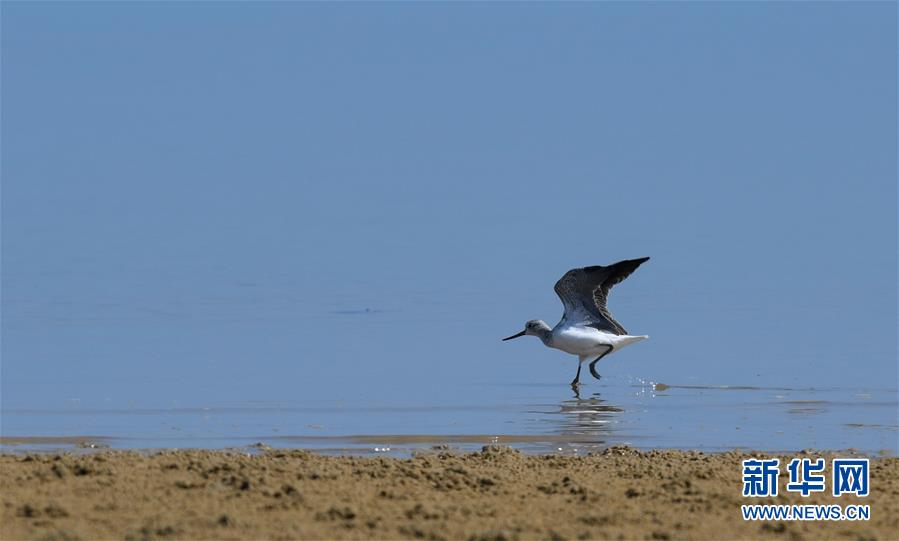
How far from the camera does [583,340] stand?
1538 cm

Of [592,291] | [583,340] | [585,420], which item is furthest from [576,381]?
[585,420]

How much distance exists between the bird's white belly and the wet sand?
22.8 ft

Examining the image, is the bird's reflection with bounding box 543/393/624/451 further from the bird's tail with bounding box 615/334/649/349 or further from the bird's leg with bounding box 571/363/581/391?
the bird's tail with bounding box 615/334/649/349

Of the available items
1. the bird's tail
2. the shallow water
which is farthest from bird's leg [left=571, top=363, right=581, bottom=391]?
the shallow water

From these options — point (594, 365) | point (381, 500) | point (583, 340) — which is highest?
point (583, 340)

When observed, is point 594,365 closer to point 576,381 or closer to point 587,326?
point 587,326

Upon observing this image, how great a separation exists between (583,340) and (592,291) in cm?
53

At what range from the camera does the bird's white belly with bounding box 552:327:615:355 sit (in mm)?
15398

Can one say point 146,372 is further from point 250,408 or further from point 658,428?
point 658,428

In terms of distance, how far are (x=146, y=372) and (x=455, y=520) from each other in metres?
7.95

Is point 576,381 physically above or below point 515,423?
above

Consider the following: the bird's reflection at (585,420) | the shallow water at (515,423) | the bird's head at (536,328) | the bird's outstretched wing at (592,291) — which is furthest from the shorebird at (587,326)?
the shallow water at (515,423)

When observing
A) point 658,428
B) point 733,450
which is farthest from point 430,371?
point 733,450

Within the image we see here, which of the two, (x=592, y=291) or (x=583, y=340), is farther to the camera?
(x=583, y=340)
